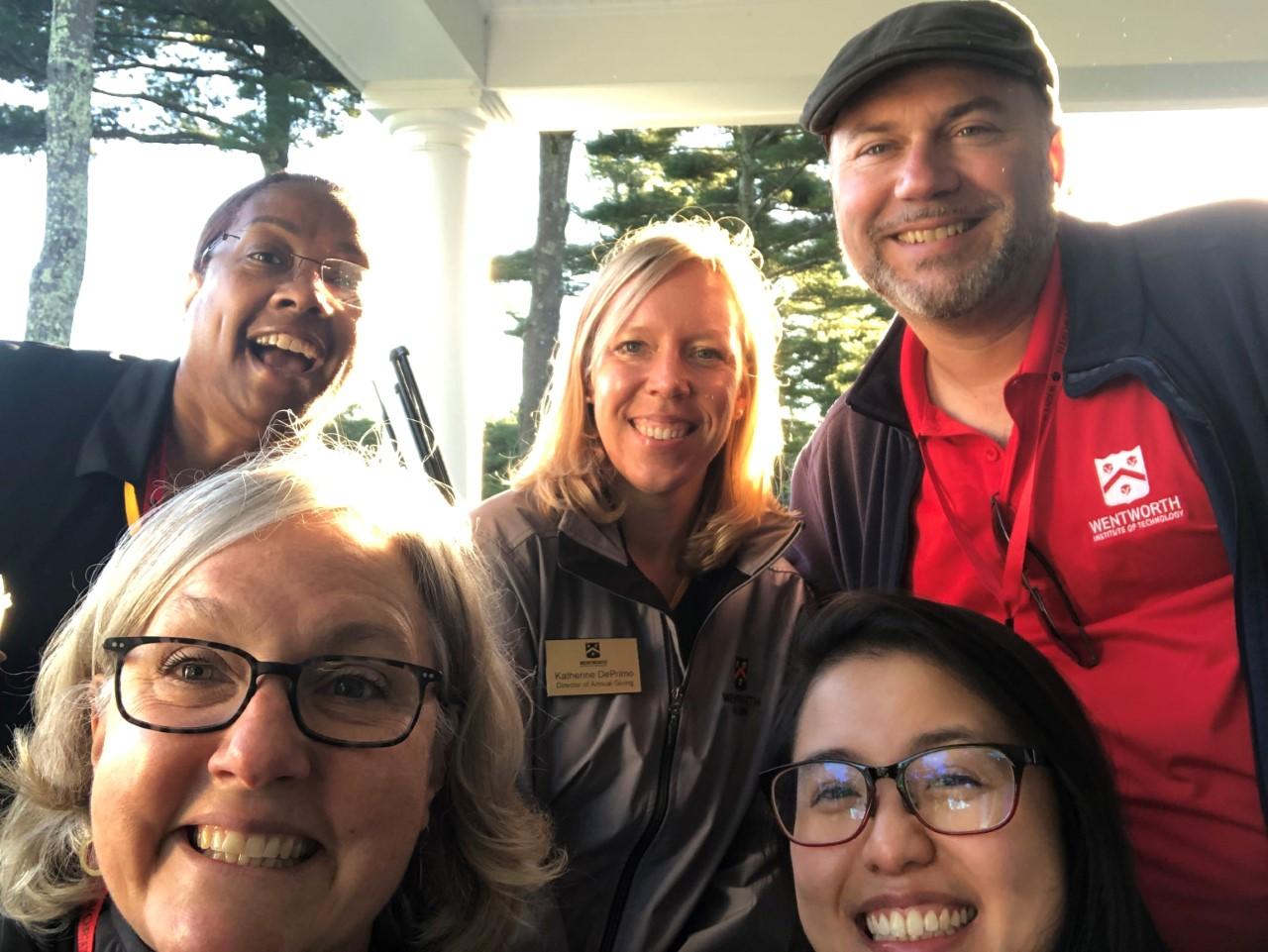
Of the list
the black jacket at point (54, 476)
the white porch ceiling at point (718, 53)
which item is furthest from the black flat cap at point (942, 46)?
the white porch ceiling at point (718, 53)

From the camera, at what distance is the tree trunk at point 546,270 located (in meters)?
6.12

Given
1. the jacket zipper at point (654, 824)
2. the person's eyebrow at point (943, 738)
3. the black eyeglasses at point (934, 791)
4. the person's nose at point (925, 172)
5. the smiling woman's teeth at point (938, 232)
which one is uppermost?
the person's nose at point (925, 172)

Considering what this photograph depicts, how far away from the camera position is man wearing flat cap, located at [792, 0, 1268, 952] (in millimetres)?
1761

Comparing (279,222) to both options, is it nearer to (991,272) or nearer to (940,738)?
(991,272)

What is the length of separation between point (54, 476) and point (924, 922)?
4.81ft

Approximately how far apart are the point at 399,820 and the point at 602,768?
866 millimetres

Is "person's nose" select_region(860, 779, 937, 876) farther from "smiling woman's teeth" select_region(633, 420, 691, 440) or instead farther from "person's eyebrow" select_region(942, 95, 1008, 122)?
"person's eyebrow" select_region(942, 95, 1008, 122)

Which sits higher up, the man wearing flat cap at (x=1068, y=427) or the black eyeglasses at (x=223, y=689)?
the man wearing flat cap at (x=1068, y=427)

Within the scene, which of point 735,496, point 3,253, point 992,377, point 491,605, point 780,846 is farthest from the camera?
point 3,253

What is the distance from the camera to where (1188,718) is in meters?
1.77

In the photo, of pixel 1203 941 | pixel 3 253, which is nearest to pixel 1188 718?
pixel 1203 941

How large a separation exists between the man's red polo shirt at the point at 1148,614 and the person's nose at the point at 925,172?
28 centimetres

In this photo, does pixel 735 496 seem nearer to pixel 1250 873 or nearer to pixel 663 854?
pixel 663 854

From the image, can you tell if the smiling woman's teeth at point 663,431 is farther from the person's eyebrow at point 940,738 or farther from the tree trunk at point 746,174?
the tree trunk at point 746,174
